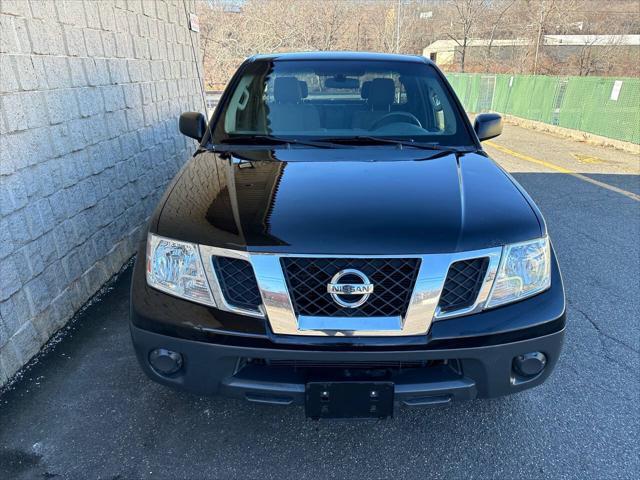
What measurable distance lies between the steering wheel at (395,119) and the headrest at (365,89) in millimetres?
308

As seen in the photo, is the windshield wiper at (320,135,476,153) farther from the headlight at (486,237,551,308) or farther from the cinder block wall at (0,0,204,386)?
the cinder block wall at (0,0,204,386)

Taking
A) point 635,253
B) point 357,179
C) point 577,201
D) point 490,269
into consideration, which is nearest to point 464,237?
point 490,269

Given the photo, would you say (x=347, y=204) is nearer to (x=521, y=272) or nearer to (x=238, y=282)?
(x=238, y=282)

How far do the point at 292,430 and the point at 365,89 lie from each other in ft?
7.32

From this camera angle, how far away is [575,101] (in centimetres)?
1120

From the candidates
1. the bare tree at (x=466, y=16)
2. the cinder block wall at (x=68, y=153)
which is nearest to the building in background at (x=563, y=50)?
the bare tree at (x=466, y=16)

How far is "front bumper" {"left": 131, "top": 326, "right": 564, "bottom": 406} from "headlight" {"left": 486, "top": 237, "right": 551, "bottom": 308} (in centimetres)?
18

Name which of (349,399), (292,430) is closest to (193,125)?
(292,430)

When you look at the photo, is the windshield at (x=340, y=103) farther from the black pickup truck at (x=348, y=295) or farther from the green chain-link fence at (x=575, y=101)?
the green chain-link fence at (x=575, y=101)

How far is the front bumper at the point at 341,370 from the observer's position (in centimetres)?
168

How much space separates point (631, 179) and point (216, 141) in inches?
269

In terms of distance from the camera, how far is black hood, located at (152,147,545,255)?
1.68 m

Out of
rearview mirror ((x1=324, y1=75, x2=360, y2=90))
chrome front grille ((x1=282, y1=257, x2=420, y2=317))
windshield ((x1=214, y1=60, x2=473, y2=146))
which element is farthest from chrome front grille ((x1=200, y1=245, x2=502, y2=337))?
rearview mirror ((x1=324, y1=75, x2=360, y2=90))

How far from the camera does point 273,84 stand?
312cm
